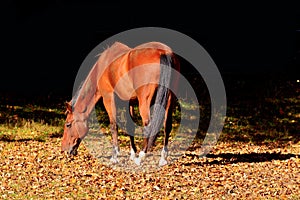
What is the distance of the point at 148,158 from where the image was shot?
9.19 meters

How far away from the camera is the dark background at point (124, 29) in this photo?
716 inches

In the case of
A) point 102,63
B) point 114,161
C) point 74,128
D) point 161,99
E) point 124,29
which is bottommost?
point 114,161

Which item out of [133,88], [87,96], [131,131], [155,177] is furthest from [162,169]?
[87,96]

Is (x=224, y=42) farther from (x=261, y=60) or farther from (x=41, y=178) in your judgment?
(x=41, y=178)

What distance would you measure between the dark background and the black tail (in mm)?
9937

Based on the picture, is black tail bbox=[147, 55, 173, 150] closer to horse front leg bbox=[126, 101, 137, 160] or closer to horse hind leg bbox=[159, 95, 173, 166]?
horse hind leg bbox=[159, 95, 173, 166]

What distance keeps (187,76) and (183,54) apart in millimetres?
1585

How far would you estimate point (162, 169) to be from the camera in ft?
27.4

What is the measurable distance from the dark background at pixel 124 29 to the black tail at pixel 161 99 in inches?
391

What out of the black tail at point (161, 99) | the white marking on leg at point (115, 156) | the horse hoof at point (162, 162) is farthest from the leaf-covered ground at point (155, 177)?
the black tail at point (161, 99)

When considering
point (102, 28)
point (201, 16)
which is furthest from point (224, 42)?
point (102, 28)

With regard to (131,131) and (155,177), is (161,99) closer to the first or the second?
(155,177)

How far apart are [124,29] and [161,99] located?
447 inches

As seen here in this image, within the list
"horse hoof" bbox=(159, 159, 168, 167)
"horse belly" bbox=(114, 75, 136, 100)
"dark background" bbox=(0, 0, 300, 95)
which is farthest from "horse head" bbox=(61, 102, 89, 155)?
"dark background" bbox=(0, 0, 300, 95)
